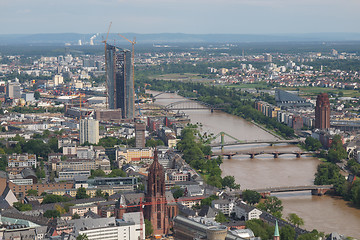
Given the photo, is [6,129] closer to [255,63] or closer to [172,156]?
[172,156]

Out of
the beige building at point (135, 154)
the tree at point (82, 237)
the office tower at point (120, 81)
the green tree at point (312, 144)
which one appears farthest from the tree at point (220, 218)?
the office tower at point (120, 81)

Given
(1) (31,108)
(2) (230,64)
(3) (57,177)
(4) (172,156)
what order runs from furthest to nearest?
(2) (230,64) < (1) (31,108) < (4) (172,156) < (3) (57,177)

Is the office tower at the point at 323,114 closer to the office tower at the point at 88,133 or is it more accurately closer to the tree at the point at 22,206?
the office tower at the point at 88,133

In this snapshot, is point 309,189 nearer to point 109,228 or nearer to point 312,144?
point 312,144

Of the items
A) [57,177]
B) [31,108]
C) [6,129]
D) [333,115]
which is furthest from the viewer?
[31,108]

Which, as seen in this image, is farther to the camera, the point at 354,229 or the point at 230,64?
the point at 230,64

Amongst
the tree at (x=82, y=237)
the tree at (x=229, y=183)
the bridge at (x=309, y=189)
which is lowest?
Answer: the bridge at (x=309, y=189)

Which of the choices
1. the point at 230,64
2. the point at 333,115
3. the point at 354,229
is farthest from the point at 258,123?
the point at 230,64
